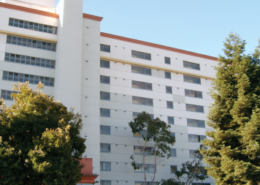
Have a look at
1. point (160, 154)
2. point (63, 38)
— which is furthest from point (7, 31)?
point (160, 154)

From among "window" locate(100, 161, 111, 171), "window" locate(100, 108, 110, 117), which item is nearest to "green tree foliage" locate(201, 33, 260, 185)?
"window" locate(100, 161, 111, 171)

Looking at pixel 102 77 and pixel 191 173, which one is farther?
pixel 102 77

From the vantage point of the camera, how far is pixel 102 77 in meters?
40.4

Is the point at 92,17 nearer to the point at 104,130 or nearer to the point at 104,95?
the point at 104,95

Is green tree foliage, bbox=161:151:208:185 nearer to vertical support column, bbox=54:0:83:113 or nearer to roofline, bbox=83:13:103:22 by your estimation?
vertical support column, bbox=54:0:83:113

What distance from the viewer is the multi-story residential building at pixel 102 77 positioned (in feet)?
118

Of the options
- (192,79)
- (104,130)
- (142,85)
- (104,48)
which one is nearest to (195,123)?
(192,79)

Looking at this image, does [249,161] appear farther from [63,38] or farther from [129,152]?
[63,38]

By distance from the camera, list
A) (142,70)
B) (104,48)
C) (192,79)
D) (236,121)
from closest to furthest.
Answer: (236,121) → (104,48) → (142,70) → (192,79)

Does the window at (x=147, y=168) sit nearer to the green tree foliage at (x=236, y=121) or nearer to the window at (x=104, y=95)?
the window at (x=104, y=95)

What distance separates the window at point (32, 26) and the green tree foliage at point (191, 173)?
23228 millimetres

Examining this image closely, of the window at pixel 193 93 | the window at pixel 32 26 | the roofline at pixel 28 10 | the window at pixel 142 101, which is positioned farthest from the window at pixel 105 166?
the roofline at pixel 28 10

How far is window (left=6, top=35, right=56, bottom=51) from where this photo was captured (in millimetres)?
36566

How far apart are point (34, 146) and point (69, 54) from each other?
813 inches
